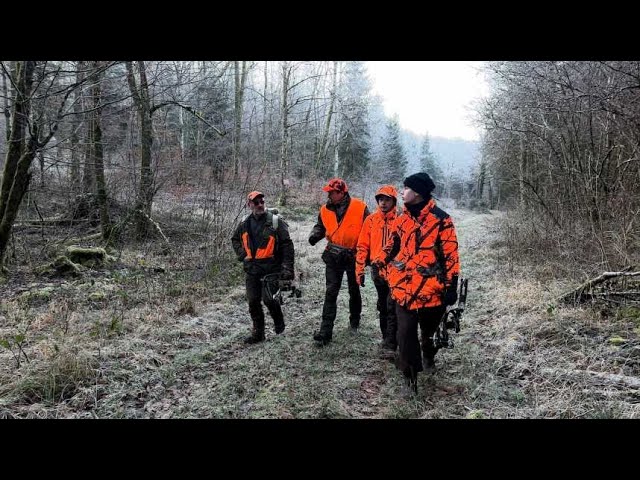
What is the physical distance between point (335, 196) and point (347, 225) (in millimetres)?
437

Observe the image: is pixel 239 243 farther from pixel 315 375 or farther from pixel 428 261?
pixel 428 261

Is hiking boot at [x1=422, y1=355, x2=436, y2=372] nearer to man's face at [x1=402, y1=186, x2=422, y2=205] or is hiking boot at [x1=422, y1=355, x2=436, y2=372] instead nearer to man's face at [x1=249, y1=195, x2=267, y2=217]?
man's face at [x1=402, y1=186, x2=422, y2=205]

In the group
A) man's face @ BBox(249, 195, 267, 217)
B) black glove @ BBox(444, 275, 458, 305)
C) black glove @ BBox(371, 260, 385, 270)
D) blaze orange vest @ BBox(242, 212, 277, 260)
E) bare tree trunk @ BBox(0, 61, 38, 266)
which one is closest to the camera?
black glove @ BBox(444, 275, 458, 305)

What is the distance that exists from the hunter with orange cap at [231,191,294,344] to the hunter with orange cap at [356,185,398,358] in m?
1.00

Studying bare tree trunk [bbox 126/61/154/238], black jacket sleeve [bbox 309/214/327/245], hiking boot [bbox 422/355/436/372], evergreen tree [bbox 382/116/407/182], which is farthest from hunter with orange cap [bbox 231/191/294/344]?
evergreen tree [bbox 382/116/407/182]

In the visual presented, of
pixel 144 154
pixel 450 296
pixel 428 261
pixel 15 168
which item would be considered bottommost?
pixel 450 296

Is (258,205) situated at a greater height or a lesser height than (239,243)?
greater

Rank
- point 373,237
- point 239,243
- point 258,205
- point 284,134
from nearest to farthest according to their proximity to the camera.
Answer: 1. point 373,237
2. point 258,205
3. point 239,243
4. point 284,134

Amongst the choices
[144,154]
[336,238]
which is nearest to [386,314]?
[336,238]

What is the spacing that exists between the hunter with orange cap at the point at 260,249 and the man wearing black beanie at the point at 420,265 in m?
1.95

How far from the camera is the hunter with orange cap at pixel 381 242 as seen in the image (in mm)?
5555

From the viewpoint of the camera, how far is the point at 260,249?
5.98 meters

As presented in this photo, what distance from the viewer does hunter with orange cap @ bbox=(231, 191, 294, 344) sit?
5980 millimetres

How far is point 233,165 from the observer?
10.7 m
